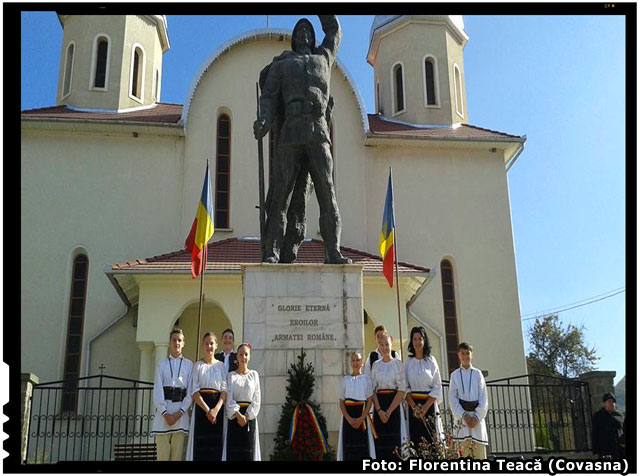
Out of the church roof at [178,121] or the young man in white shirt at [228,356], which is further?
the church roof at [178,121]

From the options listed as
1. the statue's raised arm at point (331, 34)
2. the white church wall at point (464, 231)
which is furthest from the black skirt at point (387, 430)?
the white church wall at point (464, 231)

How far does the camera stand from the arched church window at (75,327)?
52.4ft

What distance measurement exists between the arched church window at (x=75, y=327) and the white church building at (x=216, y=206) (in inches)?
1.4

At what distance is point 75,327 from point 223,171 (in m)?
5.76

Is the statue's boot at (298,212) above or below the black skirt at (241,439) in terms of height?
above

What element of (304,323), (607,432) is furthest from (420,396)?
(607,432)

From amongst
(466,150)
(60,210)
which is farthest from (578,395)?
(60,210)

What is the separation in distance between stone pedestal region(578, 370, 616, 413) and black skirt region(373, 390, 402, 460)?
22.1ft

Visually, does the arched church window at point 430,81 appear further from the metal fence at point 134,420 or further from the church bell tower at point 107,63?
the metal fence at point 134,420

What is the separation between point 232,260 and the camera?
1523 cm

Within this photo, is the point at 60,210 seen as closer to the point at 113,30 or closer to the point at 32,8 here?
the point at 113,30

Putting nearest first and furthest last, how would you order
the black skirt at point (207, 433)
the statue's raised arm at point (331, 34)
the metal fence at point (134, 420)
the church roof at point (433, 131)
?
the black skirt at point (207, 433) < the statue's raised arm at point (331, 34) < the metal fence at point (134, 420) < the church roof at point (433, 131)

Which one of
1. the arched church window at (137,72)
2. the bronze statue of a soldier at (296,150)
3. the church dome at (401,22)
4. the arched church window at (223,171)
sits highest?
the church dome at (401,22)

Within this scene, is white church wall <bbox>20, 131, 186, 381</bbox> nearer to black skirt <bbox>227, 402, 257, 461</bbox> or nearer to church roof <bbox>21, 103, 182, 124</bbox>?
church roof <bbox>21, 103, 182, 124</bbox>
